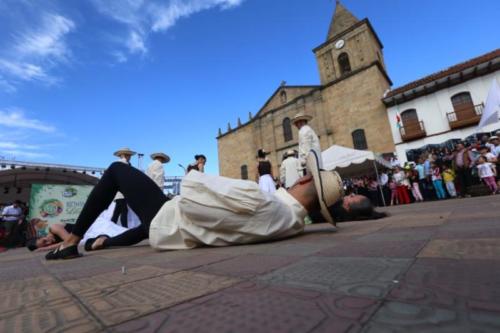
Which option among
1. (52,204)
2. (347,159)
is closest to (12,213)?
(52,204)

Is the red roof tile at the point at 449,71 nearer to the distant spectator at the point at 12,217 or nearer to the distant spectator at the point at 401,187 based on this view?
the distant spectator at the point at 401,187

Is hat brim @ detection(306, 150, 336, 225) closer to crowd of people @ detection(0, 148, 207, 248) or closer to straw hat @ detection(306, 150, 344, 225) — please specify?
straw hat @ detection(306, 150, 344, 225)

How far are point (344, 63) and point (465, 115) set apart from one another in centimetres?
995

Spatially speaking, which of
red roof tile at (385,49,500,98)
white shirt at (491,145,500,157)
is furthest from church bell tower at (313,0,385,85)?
white shirt at (491,145,500,157)

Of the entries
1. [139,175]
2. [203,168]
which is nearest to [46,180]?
[203,168]

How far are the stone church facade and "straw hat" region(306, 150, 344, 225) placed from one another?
1663cm

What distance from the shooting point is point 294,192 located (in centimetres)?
262

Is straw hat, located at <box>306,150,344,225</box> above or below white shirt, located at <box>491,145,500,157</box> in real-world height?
below

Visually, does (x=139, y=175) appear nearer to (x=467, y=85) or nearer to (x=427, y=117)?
(x=427, y=117)

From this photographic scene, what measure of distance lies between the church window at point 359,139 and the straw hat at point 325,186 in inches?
677

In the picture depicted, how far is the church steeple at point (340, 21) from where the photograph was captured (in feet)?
69.1

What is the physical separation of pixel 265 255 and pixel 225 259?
0.90 ft

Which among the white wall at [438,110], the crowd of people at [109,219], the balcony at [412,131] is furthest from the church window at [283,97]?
the crowd of people at [109,219]

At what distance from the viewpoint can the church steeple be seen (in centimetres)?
2105
